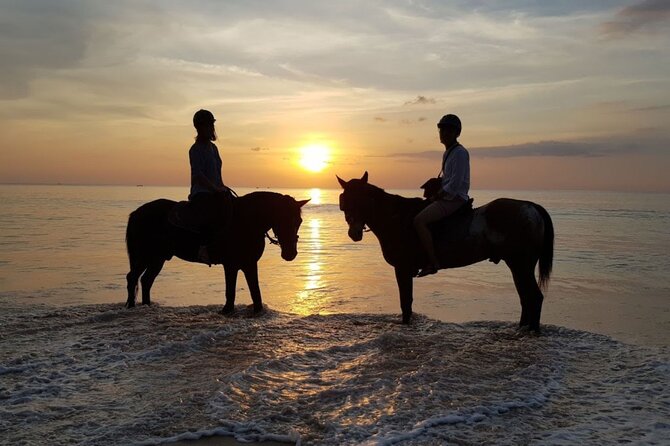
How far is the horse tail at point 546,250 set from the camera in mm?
7129

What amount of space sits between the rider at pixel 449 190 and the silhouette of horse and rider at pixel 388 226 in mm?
15

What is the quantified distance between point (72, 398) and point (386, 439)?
2.94m

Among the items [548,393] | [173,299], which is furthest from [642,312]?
[173,299]

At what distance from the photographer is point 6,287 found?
10.9m

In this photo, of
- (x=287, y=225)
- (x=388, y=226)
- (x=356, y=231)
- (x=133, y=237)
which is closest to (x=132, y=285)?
(x=133, y=237)

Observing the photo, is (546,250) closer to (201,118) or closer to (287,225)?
(287,225)

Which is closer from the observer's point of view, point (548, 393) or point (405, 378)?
point (548, 393)

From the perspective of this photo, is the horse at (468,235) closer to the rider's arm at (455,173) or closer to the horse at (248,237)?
the rider's arm at (455,173)

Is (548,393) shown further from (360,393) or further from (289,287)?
(289,287)

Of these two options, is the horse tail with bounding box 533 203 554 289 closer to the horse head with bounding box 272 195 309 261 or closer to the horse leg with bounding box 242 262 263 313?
the horse head with bounding box 272 195 309 261

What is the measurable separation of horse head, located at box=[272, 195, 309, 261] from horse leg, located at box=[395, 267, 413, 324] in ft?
6.05

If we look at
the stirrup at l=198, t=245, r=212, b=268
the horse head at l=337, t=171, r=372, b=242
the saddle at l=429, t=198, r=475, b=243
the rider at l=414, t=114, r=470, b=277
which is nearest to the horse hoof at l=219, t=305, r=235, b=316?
the stirrup at l=198, t=245, r=212, b=268

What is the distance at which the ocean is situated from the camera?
12.8 feet

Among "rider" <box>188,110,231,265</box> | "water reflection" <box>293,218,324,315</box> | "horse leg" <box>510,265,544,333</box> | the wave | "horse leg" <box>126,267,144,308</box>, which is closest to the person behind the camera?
the wave
